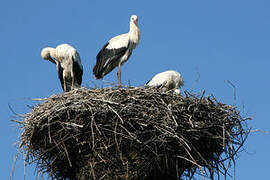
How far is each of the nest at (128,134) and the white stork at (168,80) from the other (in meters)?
2.51

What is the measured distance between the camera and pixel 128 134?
7.53 metres

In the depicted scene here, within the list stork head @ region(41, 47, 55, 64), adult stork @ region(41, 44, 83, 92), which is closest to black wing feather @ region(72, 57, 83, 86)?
adult stork @ region(41, 44, 83, 92)

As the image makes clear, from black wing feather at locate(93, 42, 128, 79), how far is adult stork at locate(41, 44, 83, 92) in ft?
3.03

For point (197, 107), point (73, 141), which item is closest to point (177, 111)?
point (197, 107)

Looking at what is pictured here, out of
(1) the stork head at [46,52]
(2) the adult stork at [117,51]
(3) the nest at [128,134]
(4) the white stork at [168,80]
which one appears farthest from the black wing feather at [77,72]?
(3) the nest at [128,134]

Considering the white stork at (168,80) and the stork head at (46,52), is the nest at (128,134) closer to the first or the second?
the white stork at (168,80)

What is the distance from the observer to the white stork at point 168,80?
10680 millimetres

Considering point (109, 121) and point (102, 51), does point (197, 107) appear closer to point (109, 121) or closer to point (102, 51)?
point (109, 121)

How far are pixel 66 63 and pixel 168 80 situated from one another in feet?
7.31

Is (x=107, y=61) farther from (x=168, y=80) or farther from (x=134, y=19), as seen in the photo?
(x=168, y=80)

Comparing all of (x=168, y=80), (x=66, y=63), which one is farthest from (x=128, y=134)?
(x=66, y=63)

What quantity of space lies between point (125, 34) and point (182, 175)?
3.93 meters

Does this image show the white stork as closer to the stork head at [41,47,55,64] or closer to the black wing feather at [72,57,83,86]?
the black wing feather at [72,57,83,86]

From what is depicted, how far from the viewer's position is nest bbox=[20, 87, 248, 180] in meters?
7.56
